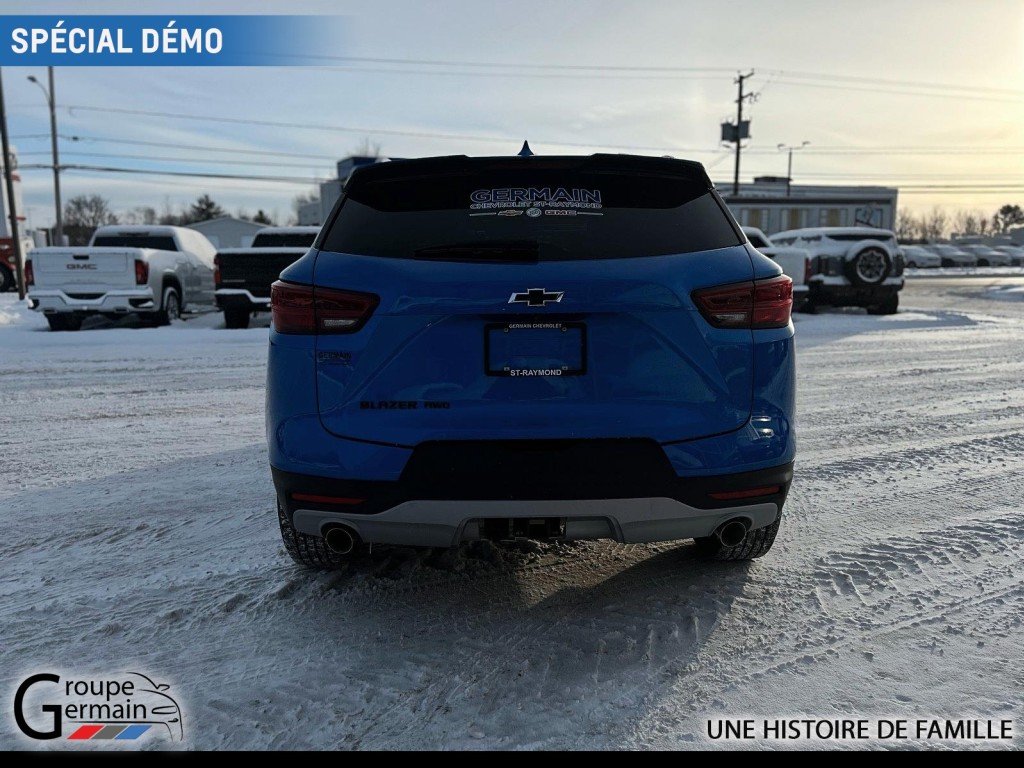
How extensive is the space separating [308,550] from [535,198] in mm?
1713

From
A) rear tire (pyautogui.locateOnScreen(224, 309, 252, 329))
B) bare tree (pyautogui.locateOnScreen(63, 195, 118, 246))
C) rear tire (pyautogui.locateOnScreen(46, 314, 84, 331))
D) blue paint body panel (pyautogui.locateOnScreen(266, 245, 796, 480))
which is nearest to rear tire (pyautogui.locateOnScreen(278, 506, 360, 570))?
blue paint body panel (pyautogui.locateOnScreen(266, 245, 796, 480))

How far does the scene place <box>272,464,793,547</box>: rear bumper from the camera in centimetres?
252

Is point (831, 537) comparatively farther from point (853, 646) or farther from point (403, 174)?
point (403, 174)

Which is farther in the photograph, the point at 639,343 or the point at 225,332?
the point at 225,332

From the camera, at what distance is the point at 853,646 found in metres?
2.69

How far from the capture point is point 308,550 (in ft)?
10.4

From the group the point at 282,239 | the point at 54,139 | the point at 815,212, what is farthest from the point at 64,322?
the point at 815,212

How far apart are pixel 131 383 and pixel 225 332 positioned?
171 inches

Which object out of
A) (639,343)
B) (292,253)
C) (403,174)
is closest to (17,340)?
(292,253)

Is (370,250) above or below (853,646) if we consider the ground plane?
above

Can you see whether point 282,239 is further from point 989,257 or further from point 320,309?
point 989,257

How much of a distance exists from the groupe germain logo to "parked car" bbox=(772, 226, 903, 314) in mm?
14795
